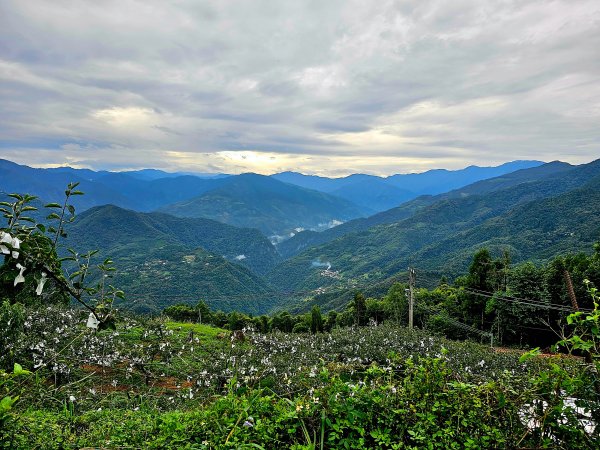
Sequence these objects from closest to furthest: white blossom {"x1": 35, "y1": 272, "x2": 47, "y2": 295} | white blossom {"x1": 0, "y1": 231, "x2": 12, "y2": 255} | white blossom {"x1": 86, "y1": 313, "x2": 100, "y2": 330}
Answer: white blossom {"x1": 0, "y1": 231, "x2": 12, "y2": 255}, white blossom {"x1": 35, "y1": 272, "x2": 47, "y2": 295}, white blossom {"x1": 86, "y1": 313, "x2": 100, "y2": 330}

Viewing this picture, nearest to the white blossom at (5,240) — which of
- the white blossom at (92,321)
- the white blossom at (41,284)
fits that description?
the white blossom at (41,284)

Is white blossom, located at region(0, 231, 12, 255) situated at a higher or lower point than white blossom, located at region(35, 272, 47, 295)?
higher

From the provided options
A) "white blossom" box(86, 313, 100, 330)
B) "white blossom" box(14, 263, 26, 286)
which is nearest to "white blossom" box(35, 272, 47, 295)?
"white blossom" box(14, 263, 26, 286)

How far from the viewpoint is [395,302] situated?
4009 cm

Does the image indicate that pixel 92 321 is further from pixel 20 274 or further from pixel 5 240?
pixel 5 240

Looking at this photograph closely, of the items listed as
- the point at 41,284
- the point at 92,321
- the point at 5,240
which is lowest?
the point at 92,321

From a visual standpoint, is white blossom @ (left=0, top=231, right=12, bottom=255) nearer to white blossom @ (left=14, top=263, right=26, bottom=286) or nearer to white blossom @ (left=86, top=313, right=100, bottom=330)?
white blossom @ (left=14, top=263, right=26, bottom=286)

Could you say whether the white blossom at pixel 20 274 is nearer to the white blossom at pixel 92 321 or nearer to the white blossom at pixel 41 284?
the white blossom at pixel 41 284

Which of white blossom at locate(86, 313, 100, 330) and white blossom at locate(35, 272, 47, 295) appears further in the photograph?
white blossom at locate(86, 313, 100, 330)

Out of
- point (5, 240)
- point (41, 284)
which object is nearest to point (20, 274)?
point (41, 284)

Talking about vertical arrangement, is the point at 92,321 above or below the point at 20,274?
below

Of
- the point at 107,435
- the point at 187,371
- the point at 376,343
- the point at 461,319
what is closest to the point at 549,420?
the point at 107,435

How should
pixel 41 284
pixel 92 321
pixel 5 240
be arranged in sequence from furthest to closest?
1. pixel 92 321
2. pixel 41 284
3. pixel 5 240

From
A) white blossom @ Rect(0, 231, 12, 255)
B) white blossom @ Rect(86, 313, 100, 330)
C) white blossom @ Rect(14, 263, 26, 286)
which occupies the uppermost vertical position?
white blossom @ Rect(0, 231, 12, 255)
